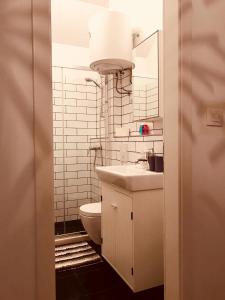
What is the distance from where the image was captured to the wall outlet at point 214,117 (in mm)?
1257

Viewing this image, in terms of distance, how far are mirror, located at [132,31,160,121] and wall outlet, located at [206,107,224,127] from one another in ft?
2.81

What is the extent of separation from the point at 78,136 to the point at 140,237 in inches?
76.8

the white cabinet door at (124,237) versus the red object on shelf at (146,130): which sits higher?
the red object on shelf at (146,130)

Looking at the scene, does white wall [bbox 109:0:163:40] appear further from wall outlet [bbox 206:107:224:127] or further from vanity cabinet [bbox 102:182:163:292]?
vanity cabinet [bbox 102:182:163:292]

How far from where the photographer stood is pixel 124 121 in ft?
9.12

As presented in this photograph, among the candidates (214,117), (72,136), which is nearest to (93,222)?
(72,136)

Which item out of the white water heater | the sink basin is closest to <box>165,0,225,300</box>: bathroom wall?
the sink basin

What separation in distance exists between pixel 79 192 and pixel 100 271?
1429 millimetres

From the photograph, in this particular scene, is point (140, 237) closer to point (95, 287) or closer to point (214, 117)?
point (95, 287)

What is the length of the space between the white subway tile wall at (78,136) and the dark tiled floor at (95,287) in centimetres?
121

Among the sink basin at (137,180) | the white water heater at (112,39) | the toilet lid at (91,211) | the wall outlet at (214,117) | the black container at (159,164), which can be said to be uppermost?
the white water heater at (112,39)

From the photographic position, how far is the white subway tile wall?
3.12 meters

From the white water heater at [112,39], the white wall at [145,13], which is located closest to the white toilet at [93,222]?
the white water heater at [112,39]

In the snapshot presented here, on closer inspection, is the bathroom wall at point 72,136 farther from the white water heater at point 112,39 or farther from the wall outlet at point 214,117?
the wall outlet at point 214,117
